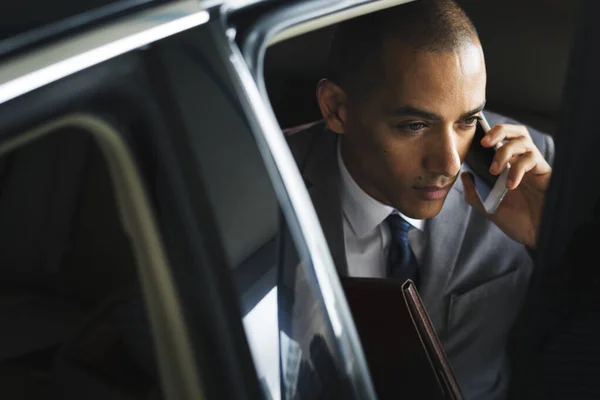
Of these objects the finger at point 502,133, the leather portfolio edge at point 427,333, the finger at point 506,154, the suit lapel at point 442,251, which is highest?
the finger at point 502,133

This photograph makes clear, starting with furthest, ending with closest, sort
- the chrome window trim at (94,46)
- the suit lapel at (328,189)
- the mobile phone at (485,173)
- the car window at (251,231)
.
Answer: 1. the mobile phone at (485,173)
2. the suit lapel at (328,189)
3. the car window at (251,231)
4. the chrome window trim at (94,46)

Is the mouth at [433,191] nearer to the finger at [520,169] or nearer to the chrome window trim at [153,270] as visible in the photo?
the finger at [520,169]

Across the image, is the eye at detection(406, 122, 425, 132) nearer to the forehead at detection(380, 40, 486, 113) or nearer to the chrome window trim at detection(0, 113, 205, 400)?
the forehead at detection(380, 40, 486, 113)

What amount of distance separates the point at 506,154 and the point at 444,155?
111mm

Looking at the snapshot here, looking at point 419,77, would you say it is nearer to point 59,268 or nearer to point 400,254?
point 400,254

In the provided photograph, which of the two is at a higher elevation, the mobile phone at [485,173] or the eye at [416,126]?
the eye at [416,126]

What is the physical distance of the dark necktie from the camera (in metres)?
0.90

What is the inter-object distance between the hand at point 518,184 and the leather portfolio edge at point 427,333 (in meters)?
0.15

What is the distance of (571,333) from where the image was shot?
101 cm

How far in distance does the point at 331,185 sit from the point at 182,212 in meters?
0.24

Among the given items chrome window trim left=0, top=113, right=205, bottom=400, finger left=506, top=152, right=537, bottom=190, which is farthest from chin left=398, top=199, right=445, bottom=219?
chrome window trim left=0, top=113, right=205, bottom=400

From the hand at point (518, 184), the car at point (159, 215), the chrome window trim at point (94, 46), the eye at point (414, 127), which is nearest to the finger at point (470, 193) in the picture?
the hand at point (518, 184)

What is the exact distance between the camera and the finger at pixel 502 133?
94 cm

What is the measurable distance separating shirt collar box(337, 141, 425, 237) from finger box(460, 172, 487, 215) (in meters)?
0.09
